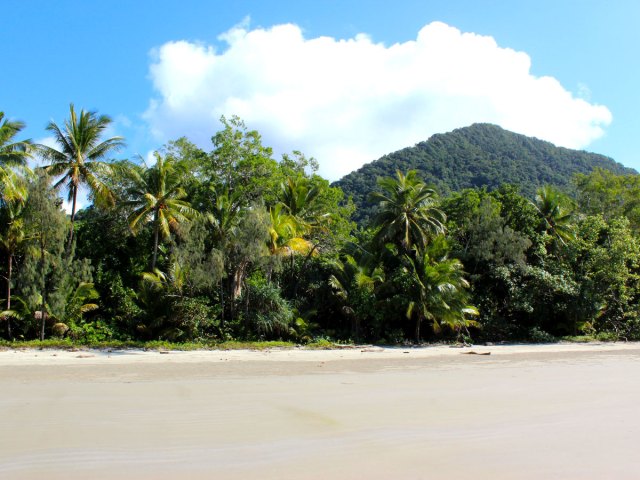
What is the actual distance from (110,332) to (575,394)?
17.5 m

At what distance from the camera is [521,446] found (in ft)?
22.2

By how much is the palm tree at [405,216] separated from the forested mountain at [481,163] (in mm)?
24238

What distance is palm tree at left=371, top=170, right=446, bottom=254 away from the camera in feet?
81.3

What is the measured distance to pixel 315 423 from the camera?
7730mm

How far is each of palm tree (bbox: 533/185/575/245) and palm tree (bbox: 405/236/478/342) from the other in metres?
8.96

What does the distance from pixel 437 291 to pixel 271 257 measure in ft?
25.7

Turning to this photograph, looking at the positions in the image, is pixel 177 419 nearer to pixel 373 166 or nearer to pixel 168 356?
pixel 168 356

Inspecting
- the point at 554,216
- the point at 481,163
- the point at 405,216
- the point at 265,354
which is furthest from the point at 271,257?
the point at 481,163

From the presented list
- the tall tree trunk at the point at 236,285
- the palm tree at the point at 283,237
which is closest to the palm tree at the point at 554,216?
the palm tree at the point at 283,237

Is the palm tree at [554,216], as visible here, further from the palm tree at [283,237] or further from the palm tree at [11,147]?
the palm tree at [11,147]

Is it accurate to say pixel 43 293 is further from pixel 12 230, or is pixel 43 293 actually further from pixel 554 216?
pixel 554 216

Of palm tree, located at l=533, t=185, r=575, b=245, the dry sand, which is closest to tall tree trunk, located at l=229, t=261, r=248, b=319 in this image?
the dry sand

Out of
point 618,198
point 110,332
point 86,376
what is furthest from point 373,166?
point 86,376

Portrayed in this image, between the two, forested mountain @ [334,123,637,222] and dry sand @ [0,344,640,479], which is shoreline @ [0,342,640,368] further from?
forested mountain @ [334,123,637,222]
